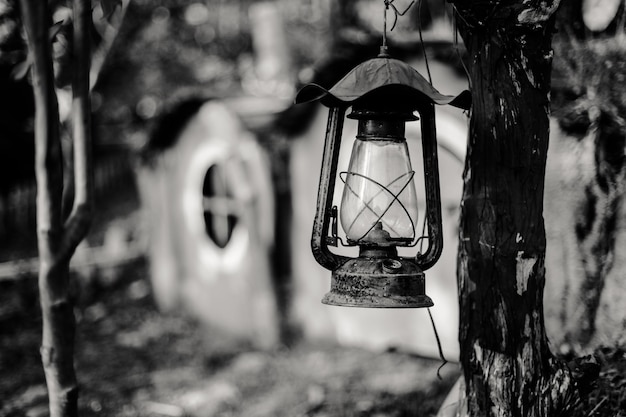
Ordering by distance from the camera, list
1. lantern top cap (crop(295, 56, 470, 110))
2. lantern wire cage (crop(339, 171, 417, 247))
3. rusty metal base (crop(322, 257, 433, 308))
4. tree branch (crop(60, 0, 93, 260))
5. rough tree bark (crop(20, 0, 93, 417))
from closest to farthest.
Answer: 1. lantern top cap (crop(295, 56, 470, 110))
2. rusty metal base (crop(322, 257, 433, 308))
3. lantern wire cage (crop(339, 171, 417, 247))
4. rough tree bark (crop(20, 0, 93, 417))
5. tree branch (crop(60, 0, 93, 260))

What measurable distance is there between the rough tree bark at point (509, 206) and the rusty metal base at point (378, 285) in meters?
0.31

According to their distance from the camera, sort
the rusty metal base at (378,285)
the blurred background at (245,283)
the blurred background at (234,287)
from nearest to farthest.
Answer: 1. the rusty metal base at (378,285)
2. the blurred background at (245,283)
3. the blurred background at (234,287)

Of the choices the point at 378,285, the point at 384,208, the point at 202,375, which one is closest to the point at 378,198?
the point at 384,208

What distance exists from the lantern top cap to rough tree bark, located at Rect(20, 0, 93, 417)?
1.23 m

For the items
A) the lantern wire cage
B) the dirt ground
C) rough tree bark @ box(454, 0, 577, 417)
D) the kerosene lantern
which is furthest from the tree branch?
the dirt ground

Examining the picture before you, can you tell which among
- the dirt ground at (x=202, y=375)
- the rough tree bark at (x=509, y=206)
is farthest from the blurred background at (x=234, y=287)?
the rough tree bark at (x=509, y=206)

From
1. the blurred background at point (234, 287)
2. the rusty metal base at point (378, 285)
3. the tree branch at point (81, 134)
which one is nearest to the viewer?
the rusty metal base at point (378, 285)

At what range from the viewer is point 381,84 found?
7.29 feet

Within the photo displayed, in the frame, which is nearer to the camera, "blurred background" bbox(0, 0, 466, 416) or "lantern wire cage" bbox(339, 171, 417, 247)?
"lantern wire cage" bbox(339, 171, 417, 247)

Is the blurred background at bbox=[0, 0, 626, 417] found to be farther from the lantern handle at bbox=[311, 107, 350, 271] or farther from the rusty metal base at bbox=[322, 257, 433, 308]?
the rusty metal base at bbox=[322, 257, 433, 308]

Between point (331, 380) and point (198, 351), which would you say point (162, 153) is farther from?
point (331, 380)

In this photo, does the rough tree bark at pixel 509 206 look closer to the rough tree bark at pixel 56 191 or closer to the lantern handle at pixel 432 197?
the lantern handle at pixel 432 197

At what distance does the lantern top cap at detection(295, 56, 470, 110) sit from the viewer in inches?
87.9

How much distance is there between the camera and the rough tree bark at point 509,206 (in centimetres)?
247
